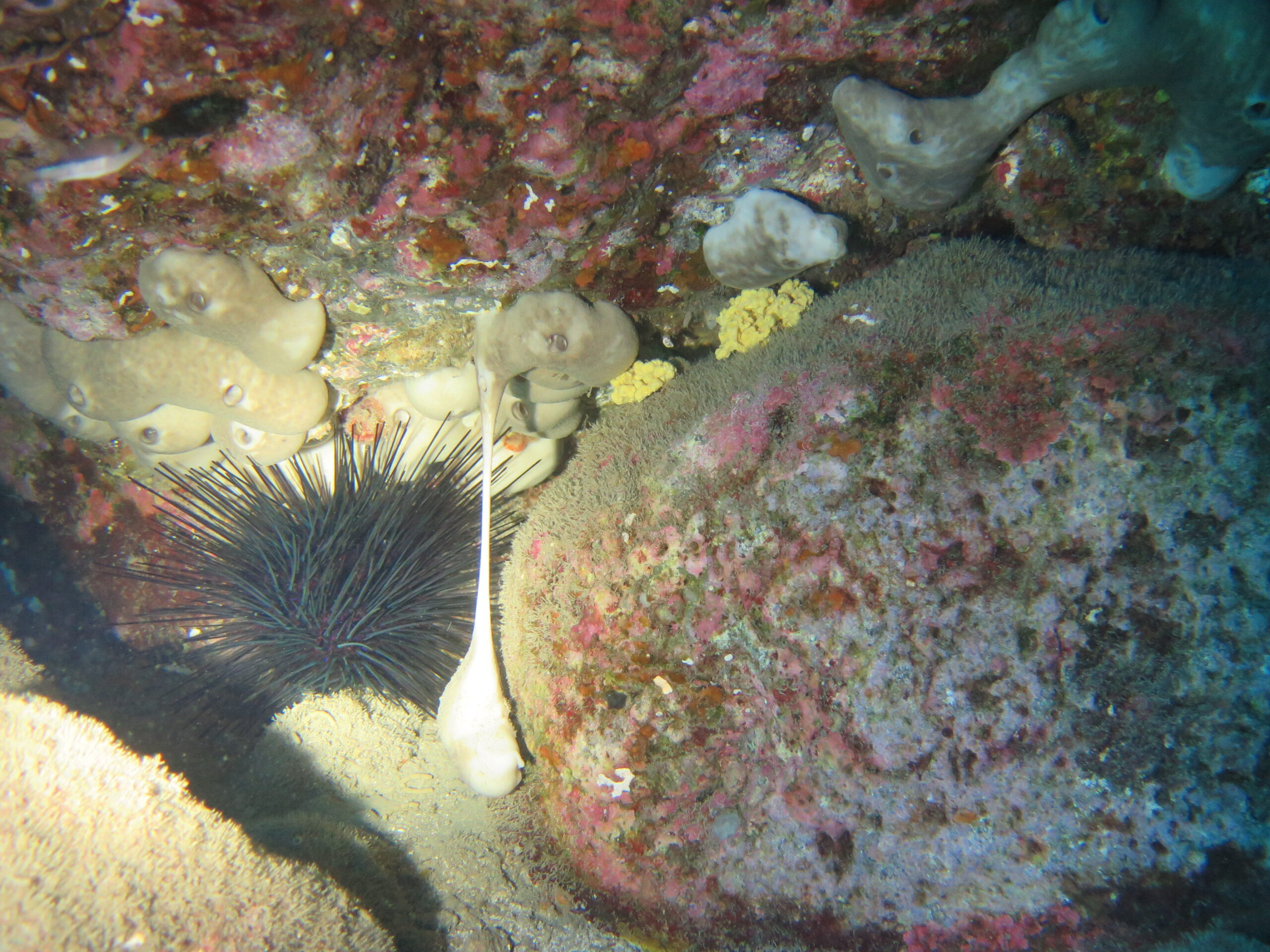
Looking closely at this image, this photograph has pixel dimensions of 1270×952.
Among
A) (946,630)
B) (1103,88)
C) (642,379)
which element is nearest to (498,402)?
(642,379)

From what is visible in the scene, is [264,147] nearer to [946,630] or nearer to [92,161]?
[92,161]

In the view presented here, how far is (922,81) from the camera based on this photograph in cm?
262

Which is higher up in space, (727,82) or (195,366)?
(727,82)

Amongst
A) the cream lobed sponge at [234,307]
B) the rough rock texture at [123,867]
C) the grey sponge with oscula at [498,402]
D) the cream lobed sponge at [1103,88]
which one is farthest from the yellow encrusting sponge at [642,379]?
the rough rock texture at [123,867]

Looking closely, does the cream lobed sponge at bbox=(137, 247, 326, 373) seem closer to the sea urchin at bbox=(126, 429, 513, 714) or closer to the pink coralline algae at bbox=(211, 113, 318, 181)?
the pink coralline algae at bbox=(211, 113, 318, 181)

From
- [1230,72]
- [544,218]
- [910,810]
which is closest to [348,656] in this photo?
[544,218]

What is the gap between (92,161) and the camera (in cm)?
205

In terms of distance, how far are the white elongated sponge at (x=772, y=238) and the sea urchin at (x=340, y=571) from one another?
5.90ft

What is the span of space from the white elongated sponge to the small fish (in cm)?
233

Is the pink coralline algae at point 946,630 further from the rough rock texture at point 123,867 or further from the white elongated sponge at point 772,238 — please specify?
the rough rock texture at point 123,867

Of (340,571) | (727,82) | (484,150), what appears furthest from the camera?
(340,571)

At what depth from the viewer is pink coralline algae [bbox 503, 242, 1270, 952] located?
1.94 metres

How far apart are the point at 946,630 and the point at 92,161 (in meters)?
3.45

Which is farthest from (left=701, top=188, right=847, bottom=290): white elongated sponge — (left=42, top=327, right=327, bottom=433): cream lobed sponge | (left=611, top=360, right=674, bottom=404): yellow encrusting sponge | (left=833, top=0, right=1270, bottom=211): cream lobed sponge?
(left=42, top=327, right=327, bottom=433): cream lobed sponge
